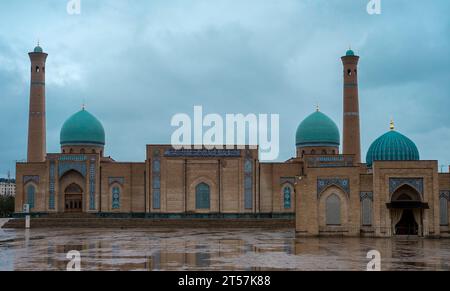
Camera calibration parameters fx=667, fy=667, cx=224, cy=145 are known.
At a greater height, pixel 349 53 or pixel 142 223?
pixel 349 53

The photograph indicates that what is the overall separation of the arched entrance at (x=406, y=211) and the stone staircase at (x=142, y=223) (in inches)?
443

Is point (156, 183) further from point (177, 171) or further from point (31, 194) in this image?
point (31, 194)

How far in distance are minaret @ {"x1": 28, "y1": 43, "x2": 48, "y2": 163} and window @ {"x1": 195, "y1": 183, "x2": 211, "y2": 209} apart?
1254 centimetres

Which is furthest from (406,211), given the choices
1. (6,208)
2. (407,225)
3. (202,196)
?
(6,208)

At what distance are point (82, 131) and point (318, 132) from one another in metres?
17.8

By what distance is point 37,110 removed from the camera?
49656 millimetres

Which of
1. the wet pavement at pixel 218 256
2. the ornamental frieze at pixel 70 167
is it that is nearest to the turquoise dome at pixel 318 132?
the ornamental frieze at pixel 70 167

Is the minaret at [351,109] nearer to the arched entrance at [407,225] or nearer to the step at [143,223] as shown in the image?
the step at [143,223]

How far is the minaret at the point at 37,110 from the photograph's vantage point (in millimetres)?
49375

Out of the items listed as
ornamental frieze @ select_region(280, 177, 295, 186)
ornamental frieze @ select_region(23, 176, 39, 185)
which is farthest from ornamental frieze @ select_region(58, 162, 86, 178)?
ornamental frieze @ select_region(280, 177, 295, 186)

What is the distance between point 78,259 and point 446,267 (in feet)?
31.1

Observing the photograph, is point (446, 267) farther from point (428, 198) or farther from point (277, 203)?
point (277, 203)

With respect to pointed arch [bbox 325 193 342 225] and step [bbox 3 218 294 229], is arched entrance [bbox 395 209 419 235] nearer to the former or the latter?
pointed arch [bbox 325 193 342 225]

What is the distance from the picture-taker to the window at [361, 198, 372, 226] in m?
30.7
